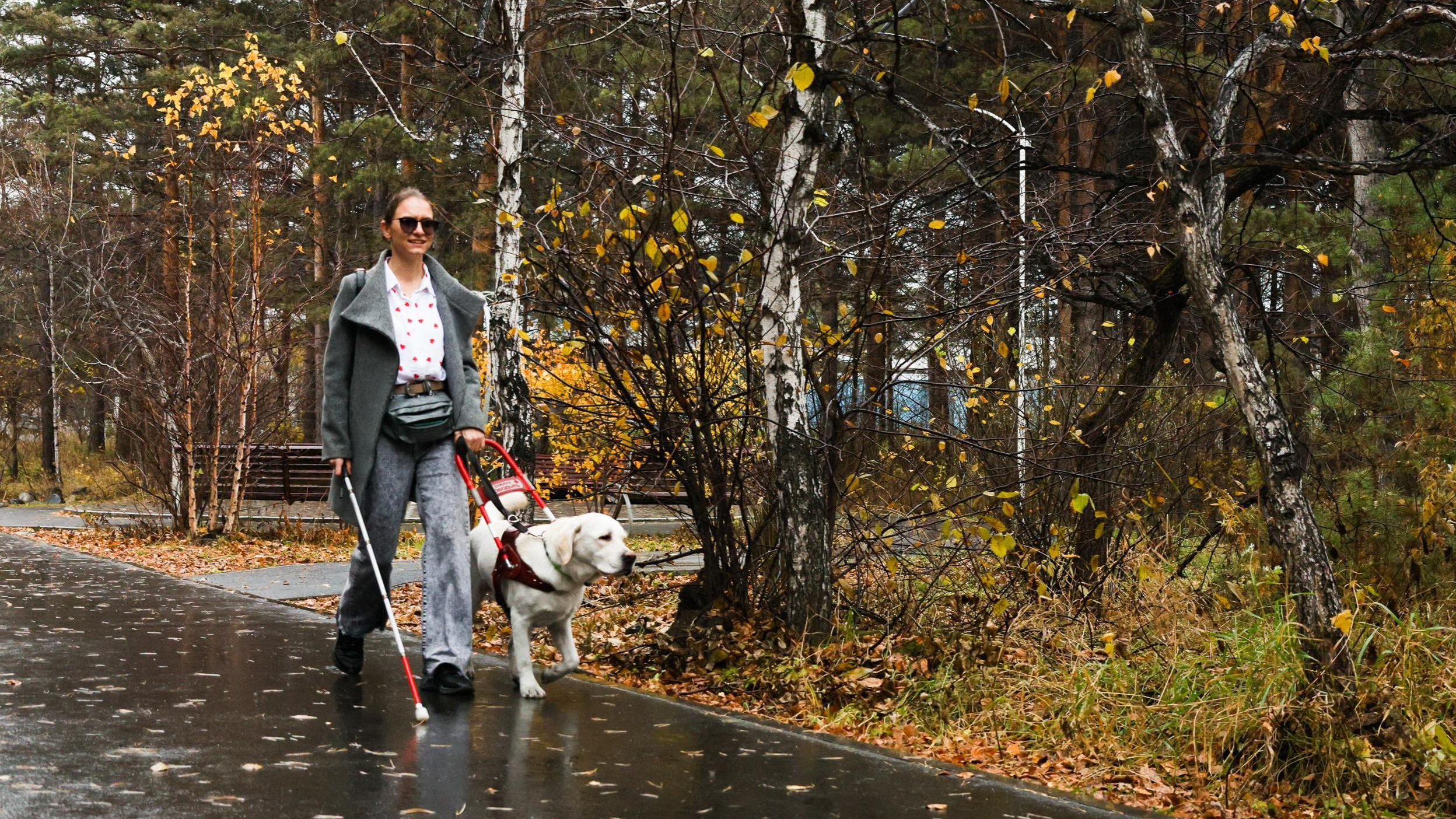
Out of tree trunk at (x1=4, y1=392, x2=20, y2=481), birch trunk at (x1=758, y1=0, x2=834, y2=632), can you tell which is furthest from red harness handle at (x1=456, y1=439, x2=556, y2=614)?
tree trunk at (x1=4, y1=392, x2=20, y2=481)

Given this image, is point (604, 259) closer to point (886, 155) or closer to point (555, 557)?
point (555, 557)

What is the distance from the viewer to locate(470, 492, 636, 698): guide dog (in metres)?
6.07

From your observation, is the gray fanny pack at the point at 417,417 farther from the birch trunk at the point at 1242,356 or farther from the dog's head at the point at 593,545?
the birch trunk at the point at 1242,356

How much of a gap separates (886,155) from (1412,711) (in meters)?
19.8

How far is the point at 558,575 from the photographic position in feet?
20.3

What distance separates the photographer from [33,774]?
14.5 ft

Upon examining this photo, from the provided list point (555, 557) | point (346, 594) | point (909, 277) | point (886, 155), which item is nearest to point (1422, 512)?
point (909, 277)

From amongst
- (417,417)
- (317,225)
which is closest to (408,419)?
(417,417)

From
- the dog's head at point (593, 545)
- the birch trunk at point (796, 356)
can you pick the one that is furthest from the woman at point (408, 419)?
the birch trunk at point (796, 356)

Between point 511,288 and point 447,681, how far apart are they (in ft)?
A: 15.1

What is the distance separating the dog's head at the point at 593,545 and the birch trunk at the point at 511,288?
13.4ft

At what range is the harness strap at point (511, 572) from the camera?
621 cm

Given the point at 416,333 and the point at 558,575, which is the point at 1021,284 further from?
the point at 416,333

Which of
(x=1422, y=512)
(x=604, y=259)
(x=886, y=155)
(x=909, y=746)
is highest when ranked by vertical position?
(x=886, y=155)
